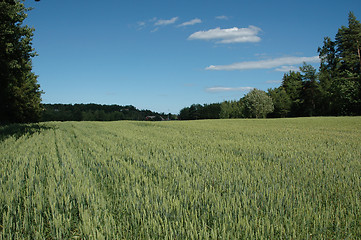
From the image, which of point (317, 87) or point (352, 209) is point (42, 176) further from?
point (317, 87)

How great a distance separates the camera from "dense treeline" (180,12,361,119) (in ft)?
181

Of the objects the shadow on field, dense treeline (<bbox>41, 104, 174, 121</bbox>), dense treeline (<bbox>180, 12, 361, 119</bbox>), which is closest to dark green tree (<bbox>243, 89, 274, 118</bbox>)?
dense treeline (<bbox>180, 12, 361, 119</bbox>)

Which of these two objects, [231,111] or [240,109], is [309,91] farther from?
[231,111]

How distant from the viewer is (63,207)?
155 inches

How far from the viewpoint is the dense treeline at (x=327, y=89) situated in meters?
55.2

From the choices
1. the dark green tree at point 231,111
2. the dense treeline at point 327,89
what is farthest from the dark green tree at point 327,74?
the dark green tree at point 231,111

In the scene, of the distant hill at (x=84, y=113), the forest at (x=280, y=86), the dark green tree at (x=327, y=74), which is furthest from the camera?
the distant hill at (x=84, y=113)

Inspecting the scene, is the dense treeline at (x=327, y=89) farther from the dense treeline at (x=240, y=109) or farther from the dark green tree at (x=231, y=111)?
the dark green tree at (x=231, y=111)

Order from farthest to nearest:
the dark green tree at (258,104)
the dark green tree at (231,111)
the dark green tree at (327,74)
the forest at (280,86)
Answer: the dark green tree at (231,111), the dark green tree at (258,104), the dark green tree at (327,74), the forest at (280,86)

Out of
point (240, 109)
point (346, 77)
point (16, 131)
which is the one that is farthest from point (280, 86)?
point (16, 131)

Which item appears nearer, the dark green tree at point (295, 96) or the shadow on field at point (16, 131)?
the shadow on field at point (16, 131)

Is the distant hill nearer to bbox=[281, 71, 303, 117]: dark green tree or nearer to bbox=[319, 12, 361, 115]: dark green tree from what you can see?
bbox=[281, 71, 303, 117]: dark green tree

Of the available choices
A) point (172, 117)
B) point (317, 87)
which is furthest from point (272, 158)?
point (172, 117)

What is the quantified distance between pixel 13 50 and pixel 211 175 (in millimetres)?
16887
